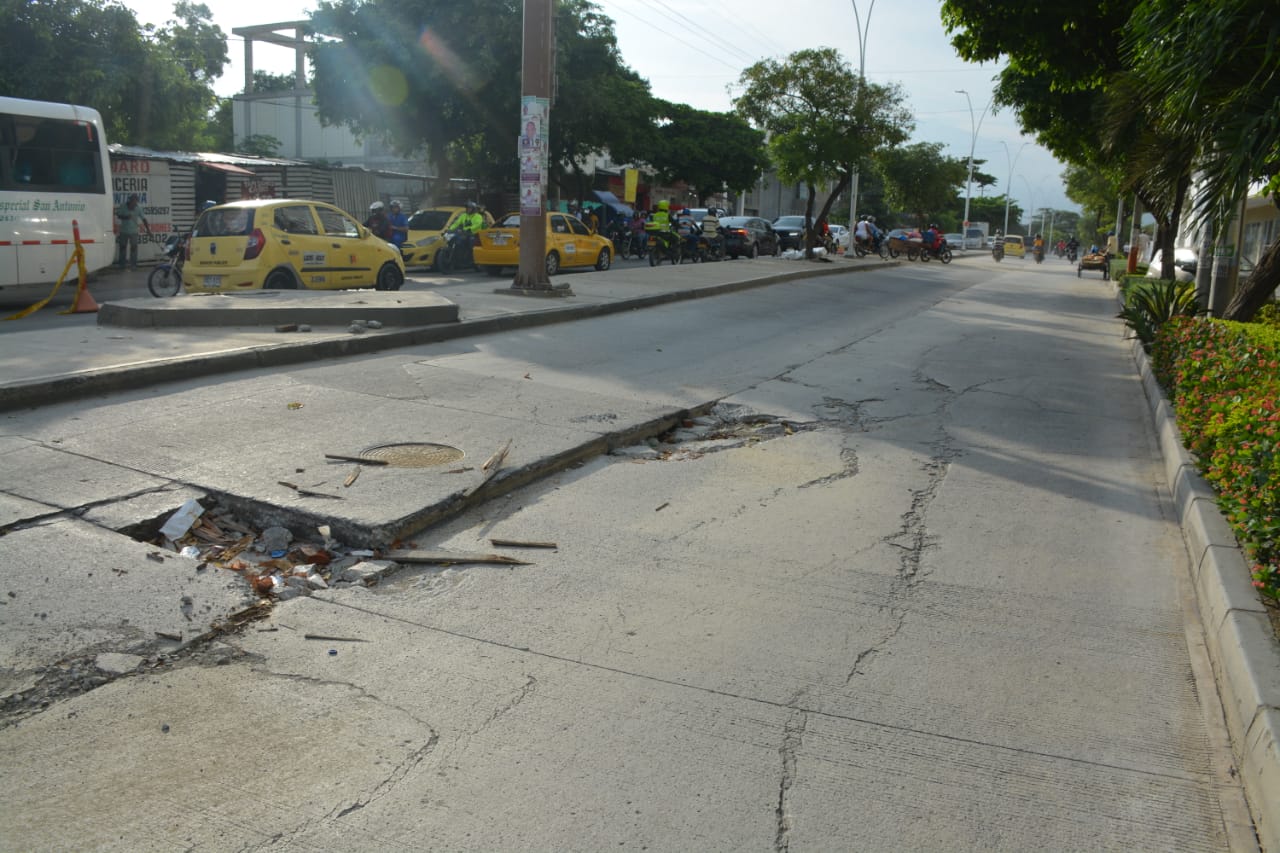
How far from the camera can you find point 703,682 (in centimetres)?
376

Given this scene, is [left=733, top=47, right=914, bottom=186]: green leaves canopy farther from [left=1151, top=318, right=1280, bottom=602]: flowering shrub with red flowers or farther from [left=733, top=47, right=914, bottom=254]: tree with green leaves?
[left=1151, top=318, right=1280, bottom=602]: flowering shrub with red flowers

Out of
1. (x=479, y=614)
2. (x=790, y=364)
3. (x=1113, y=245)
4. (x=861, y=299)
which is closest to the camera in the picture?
(x=479, y=614)

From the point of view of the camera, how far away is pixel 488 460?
20.5ft

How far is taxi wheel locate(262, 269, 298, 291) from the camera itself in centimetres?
1447

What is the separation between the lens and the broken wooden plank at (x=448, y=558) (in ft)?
16.0

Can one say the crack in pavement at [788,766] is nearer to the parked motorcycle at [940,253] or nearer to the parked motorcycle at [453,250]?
the parked motorcycle at [453,250]

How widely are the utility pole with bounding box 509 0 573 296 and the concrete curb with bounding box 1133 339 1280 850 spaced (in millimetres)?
11255

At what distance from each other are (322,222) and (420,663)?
12.9 metres

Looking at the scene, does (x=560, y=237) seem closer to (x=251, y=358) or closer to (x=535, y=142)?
(x=535, y=142)

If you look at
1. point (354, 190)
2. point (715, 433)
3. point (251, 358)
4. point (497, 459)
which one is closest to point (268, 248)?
point (251, 358)

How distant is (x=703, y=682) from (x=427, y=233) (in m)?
22.3

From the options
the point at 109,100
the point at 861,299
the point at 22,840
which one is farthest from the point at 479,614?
the point at 109,100

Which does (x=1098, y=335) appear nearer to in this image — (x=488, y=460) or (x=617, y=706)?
(x=488, y=460)

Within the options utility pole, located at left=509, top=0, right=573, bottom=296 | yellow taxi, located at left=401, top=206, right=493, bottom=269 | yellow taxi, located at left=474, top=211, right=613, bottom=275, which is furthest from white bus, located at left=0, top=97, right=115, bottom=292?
yellow taxi, located at left=401, top=206, right=493, bottom=269
